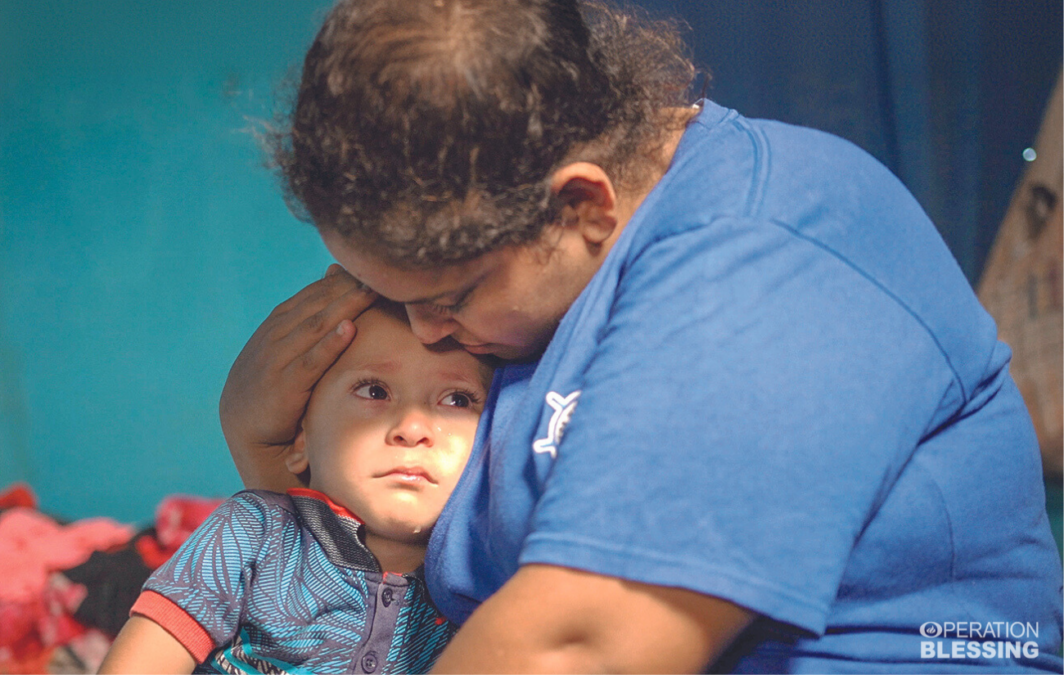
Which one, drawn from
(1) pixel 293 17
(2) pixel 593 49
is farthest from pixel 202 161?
(2) pixel 593 49

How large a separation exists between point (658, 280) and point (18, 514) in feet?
5.55

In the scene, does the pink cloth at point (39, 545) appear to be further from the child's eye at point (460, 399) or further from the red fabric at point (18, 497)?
the child's eye at point (460, 399)

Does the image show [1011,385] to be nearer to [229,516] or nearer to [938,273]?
[938,273]

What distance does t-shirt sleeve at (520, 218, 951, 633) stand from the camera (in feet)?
2.00

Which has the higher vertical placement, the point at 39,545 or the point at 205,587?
the point at 205,587

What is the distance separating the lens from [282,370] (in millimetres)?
1068

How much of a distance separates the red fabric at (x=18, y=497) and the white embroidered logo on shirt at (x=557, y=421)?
1622 mm

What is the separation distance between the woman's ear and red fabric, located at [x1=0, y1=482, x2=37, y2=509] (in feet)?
5.37

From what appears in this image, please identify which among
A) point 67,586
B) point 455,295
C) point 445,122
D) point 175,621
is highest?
point 445,122

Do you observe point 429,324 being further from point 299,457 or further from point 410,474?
point 299,457

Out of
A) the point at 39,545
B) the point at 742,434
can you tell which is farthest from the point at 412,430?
the point at 39,545

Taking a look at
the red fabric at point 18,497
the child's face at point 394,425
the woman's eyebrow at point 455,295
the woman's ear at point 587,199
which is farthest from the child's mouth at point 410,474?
the red fabric at point 18,497

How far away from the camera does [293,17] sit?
5.81 feet

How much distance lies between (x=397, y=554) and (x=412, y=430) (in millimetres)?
185
